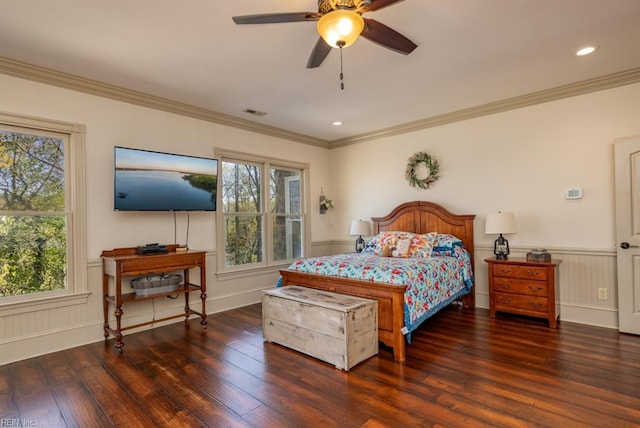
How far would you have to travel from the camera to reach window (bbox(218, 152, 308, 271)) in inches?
Answer: 190

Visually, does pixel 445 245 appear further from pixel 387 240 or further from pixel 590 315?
pixel 590 315

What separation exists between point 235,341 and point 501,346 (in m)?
2.61

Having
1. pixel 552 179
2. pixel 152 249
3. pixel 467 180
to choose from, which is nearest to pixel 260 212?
pixel 152 249

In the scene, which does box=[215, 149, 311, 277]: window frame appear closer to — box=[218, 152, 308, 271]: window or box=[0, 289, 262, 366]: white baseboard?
box=[218, 152, 308, 271]: window

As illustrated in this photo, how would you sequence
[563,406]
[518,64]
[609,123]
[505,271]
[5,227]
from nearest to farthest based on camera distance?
[563,406] → [5,227] → [518,64] → [609,123] → [505,271]

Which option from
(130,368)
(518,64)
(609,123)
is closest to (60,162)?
(130,368)

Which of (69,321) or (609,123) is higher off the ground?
(609,123)

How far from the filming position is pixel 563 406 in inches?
83.7

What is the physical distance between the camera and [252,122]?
5012 millimetres

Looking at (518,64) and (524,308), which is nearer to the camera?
(518,64)

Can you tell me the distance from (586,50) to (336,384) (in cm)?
364

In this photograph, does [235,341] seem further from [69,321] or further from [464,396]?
[464,396]

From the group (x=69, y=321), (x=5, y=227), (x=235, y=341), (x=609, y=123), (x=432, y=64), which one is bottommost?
(x=235, y=341)

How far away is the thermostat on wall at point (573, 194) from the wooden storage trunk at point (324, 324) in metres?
2.73
